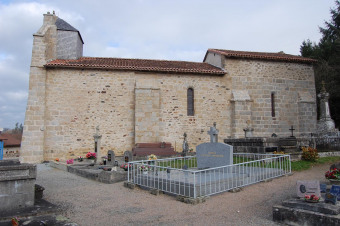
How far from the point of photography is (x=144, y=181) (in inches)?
316

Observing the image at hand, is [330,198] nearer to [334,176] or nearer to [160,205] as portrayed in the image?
[334,176]

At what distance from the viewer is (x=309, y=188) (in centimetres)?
486

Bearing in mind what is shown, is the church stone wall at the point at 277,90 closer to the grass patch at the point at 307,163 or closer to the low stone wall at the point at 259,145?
the low stone wall at the point at 259,145

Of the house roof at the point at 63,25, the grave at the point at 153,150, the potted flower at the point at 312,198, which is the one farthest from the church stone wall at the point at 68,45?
the potted flower at the point at 312,198

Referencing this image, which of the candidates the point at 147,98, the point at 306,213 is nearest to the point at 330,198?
the point at 306,213

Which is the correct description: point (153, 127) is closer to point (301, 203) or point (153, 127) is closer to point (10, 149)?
point (301, 203)

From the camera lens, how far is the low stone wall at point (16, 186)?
4973 millimetres

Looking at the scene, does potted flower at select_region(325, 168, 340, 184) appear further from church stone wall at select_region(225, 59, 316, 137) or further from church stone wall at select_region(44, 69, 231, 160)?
church stone wall at select_region(225, 59, 316, 137)

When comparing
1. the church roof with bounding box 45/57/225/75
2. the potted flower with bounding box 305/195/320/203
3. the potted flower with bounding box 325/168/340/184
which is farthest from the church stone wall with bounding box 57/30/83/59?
the potted flower with bounding box 305/195/320/203

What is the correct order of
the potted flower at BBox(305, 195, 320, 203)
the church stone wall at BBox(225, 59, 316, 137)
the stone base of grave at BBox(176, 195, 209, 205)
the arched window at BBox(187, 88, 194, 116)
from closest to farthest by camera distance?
the potted flower at BBox(305, 195, 320, 203) → the stone base of grave at BBox(176, 195, 209, 205) → the arched window at BBox(187, 88, 194, 116) → the church stone wall at BBox(225, 59, 316, 137)

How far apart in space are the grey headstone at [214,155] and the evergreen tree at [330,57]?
1734 centimetres

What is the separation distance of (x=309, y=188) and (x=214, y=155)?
13.8 ft

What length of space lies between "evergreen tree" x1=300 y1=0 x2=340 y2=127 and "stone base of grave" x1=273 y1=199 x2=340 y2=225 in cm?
2022

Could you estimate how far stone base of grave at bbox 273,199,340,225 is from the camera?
4160 mm
